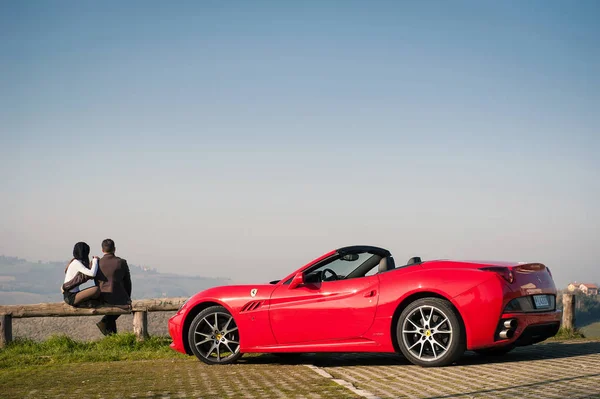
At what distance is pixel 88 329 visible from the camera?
46.5 ft

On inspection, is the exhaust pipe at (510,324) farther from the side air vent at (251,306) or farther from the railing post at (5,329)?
the railing post at (5,329)

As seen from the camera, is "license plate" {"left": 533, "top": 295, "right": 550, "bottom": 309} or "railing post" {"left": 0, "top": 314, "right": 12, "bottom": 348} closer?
"license plate" {"left": 533, "top": 295, "right": 550, "bottom": 309}

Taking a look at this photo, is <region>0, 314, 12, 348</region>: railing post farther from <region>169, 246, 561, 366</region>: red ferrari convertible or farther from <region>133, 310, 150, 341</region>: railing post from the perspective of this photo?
<region>169, 246, 561, 366</region>: red ferrari convertible

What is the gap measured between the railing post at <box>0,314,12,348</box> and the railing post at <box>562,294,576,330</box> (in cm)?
989

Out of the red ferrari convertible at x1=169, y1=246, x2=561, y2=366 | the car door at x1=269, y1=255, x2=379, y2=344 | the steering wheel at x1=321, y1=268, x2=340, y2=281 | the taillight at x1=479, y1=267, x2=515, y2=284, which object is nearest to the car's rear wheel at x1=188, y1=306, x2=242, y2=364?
the red ferrari convertible at x1=169, y1=246, x2=561, y2=366

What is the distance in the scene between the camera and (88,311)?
13602mm

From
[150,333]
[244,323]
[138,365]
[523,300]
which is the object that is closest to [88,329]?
[150,333]

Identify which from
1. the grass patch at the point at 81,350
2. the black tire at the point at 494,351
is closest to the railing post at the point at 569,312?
the black tire at the point at 494,351

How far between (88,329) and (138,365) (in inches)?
138

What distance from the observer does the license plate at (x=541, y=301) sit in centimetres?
940

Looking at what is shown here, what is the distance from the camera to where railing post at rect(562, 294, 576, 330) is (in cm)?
1477

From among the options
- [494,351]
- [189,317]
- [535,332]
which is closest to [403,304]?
[535,332]

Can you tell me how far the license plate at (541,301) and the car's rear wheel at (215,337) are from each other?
Answer: 382 centimetres

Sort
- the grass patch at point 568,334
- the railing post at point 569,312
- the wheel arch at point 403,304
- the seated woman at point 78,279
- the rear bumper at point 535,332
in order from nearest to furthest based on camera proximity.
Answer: the rear bumper at point 535,332, the wheel arch at point 403,304, the seated woman at point 78,279, the grass patch at point 568,334, the railing post at point 569,312
